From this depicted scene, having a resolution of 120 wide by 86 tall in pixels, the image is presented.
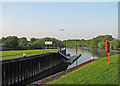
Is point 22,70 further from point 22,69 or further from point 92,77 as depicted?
point 92,77

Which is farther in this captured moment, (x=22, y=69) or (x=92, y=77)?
(x=22, y=69)

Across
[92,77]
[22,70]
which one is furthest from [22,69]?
[92,77]

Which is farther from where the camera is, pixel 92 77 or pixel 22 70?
pixel 22 70

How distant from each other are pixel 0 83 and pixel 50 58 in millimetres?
13352

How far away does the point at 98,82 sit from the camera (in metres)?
7.29

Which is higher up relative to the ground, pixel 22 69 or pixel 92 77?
pixel 92 77

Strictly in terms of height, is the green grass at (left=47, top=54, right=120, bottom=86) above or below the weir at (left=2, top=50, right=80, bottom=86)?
above

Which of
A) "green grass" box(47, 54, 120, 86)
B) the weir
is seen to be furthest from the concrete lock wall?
"green grass" box(47, 54, 120, 86)

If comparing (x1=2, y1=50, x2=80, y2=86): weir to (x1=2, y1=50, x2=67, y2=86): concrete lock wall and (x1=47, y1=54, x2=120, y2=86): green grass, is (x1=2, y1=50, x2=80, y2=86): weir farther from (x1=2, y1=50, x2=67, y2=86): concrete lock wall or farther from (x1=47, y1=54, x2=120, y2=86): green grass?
(x1=47, y1=54, x2=120, y2=86): green grass

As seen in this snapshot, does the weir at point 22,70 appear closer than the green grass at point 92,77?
No

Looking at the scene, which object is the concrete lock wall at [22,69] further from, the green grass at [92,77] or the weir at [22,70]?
the green grass at [92,77]

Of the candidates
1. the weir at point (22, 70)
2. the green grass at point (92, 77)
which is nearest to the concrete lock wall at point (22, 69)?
the weir at point (22, 70)

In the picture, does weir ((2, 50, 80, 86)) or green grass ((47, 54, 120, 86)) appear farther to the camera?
weir ((2, 50, 80, 86))

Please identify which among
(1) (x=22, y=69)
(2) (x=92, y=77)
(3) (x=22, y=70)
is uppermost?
(2) (x=92, y=77)
